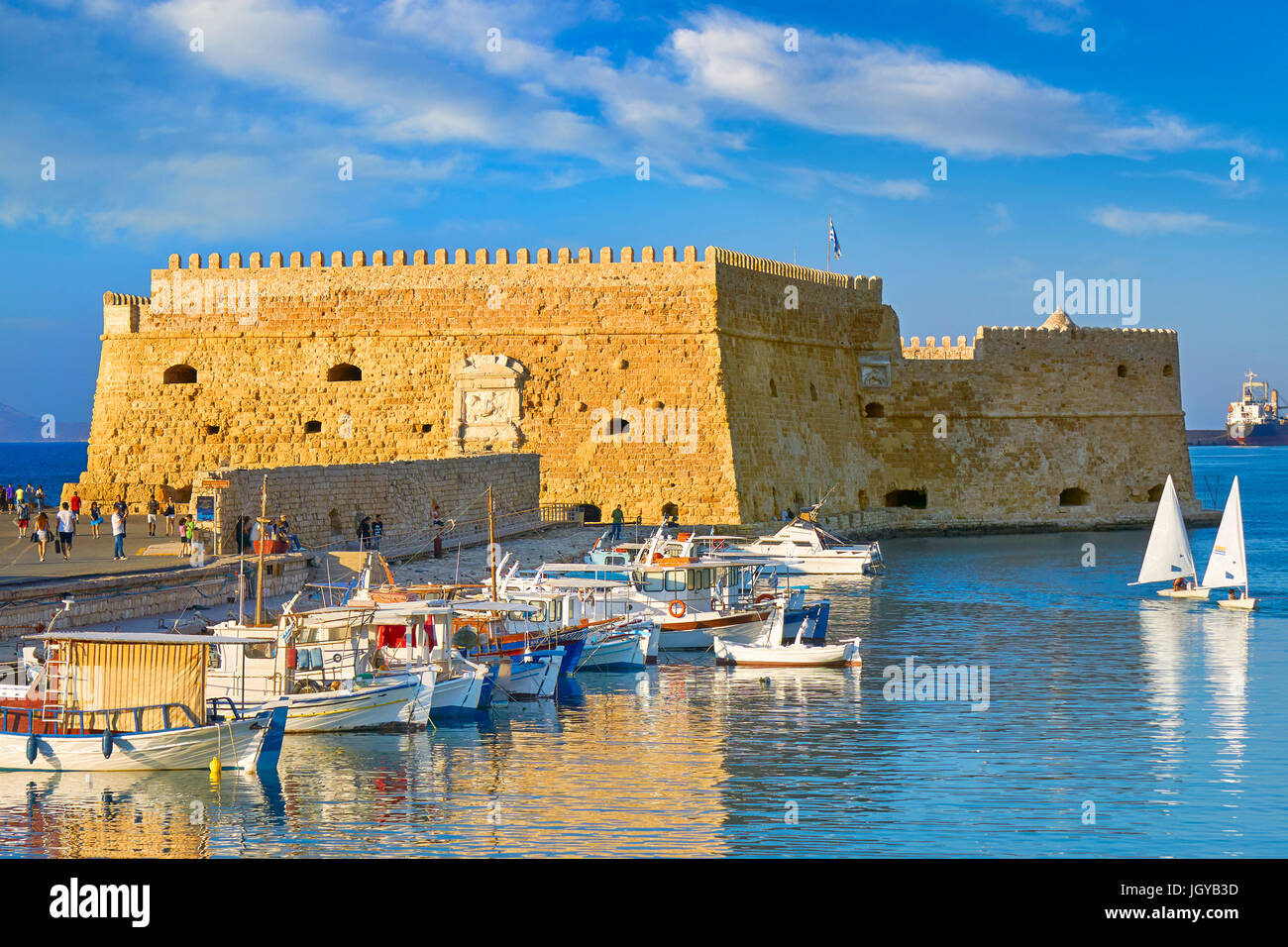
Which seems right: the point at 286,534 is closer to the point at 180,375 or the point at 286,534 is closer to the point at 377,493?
the point at 377,493

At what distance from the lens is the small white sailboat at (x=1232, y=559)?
26.2m

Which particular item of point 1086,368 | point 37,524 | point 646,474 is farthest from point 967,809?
point 1086,368

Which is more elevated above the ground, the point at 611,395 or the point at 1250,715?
the point at 611,395

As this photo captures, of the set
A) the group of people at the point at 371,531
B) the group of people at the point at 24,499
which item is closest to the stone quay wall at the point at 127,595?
the group of people at the point at 371,531

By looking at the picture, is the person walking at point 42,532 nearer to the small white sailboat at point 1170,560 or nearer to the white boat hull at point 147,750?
the white boat hull at point 147,750

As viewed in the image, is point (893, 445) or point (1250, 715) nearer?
point (1250, 715)

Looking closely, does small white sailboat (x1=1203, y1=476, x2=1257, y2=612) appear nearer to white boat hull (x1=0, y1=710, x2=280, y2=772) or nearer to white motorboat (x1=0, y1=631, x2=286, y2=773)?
white boat hull (x1=0, y1=710, x2=280, y2=772)


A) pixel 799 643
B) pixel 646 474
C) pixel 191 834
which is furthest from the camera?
pixel 646 474

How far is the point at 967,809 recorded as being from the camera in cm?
1221

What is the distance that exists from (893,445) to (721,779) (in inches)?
1044

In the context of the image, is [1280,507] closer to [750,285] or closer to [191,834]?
[750,285]

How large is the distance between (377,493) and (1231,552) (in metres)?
14.9

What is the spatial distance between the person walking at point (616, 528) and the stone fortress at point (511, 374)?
1.31 m

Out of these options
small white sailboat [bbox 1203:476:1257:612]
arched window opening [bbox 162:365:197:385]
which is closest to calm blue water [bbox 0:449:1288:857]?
small white sailboat [bbox 1203:476:1257:612]
